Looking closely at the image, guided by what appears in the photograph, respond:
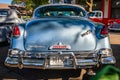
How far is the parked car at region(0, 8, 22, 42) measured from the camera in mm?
11352

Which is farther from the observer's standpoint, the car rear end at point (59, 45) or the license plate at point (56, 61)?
the car rear end at point (59, 45)

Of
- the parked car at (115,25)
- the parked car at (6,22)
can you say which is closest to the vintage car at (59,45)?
the parked car at (6,22)

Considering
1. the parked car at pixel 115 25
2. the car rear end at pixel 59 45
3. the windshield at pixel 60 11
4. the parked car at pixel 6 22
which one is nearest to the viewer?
the car rear end at pixel 59 45

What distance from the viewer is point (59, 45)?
5859 mm

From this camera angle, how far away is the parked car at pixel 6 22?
11.4 meters

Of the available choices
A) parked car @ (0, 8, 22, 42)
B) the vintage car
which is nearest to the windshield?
the vintage car

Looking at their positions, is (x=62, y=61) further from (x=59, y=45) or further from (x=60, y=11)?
(x=60, y=11)

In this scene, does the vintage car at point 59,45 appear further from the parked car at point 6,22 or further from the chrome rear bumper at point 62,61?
the parked car at point 6,22

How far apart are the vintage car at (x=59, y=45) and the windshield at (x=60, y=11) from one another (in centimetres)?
184

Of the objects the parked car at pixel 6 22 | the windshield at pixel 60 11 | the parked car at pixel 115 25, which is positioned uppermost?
the windshield at pixel 60 11

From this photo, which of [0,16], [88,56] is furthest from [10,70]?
[0,16]

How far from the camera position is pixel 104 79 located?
6.25ft

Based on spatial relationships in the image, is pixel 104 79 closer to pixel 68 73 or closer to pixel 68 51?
pixel 68 51

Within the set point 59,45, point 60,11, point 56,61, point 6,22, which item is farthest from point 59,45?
point 6,22
